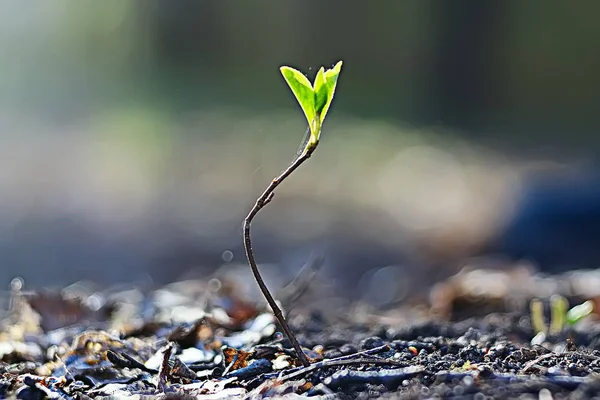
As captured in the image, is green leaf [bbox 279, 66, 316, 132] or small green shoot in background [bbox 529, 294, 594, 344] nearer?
green leaf [bbox 279, 66, 316, 132]

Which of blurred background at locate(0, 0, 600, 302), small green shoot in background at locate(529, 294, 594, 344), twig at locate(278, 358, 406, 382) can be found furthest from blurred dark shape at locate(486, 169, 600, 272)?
twig at locate(278, 358, 406, 382)

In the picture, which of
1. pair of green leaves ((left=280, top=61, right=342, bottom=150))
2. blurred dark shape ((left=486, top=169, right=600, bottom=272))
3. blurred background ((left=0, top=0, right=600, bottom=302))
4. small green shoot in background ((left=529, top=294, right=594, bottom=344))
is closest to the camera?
pair of green leaves ((left=280, top=61, right=342, bottom=150))

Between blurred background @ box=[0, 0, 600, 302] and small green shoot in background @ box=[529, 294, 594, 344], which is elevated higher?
blurred background @ box=[0, 0, 600, 302]

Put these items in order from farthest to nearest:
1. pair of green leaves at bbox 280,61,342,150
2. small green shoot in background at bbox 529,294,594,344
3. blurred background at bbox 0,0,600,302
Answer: blurred background at bbox 0,0,600,302, small green shoot in background at bbox 529,294,594,344, pair of green leaves at bbox 280,61,342,150

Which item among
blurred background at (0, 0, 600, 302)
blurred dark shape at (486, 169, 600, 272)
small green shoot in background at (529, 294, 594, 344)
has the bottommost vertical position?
small green shoot in background at (529, 294, 594, 344)

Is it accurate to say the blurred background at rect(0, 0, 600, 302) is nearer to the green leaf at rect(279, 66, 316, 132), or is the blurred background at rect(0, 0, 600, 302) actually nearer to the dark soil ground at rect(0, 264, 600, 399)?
the dark soil ground at rect(0, 264, 600, 399)
